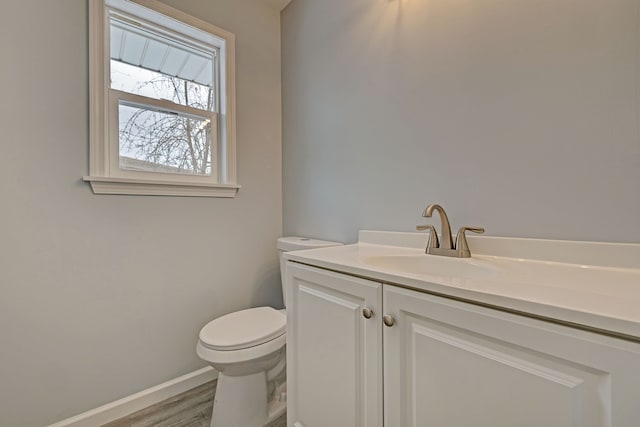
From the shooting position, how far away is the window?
3.94 ft

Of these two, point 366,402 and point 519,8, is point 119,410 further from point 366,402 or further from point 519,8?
point 519,8

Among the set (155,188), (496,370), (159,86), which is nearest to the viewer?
(496,370)

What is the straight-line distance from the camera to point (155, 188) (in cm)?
133

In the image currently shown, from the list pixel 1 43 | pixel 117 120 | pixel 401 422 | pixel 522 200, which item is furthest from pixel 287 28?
pixel 401 422

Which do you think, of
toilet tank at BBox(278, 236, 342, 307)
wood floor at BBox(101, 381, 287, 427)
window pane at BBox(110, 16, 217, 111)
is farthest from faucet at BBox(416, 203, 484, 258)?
window pane at BBox(110, 16, 217, 111)

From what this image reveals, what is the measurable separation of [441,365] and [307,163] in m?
1.31

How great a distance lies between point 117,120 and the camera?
4.20ft

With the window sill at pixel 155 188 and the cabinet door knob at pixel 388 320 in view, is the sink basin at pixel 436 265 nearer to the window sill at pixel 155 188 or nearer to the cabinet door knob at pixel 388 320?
the cabinet door knob at pixel 388 320

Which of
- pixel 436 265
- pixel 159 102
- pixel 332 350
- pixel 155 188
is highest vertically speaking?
pixel 159 102

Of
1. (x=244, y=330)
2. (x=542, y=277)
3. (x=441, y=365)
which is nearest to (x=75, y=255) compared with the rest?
(x=244, y=330)

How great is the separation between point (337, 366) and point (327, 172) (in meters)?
1.02

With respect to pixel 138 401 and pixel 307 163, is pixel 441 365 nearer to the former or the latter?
pixel 307 163

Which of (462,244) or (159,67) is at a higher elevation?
(159,67)

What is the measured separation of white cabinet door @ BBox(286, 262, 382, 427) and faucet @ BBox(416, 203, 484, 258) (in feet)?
1.24
